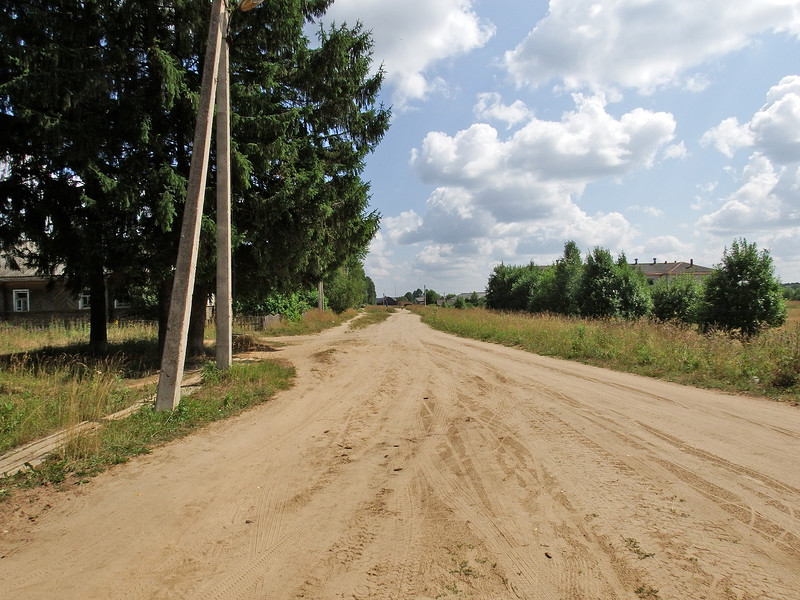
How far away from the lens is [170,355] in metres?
7.37

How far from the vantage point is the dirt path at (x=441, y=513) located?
119 inches

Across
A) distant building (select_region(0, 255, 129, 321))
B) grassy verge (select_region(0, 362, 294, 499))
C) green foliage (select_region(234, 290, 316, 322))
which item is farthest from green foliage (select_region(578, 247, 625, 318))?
distant building (select_region(0, 255, 129, 321))

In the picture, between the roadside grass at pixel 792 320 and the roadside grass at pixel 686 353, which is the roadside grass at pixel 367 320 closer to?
the roadside grass at pixel 686 353

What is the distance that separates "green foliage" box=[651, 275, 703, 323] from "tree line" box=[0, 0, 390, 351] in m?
22.8

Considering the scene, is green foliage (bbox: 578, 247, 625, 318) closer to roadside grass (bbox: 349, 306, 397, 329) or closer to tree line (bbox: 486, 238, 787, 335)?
tree line (bbox: 486, 238, 787, 335)

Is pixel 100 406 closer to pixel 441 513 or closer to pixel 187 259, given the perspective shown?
pixel 187 259

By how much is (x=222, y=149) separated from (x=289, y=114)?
2.71m

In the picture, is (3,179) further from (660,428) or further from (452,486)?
(660,428)

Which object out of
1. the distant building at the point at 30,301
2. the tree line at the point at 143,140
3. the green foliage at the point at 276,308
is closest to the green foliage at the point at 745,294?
the tree line at the point at 143,140

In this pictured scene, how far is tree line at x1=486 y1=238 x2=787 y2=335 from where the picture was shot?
18656mm

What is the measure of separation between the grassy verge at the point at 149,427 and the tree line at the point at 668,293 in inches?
635

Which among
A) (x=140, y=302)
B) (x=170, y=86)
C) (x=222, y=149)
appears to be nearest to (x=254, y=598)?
(x=222, y=149)

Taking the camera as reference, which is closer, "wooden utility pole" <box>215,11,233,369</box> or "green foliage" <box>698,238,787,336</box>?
"wooden utility pole" <box>215,11,233,369</box>

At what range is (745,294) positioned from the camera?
61.7 feet
